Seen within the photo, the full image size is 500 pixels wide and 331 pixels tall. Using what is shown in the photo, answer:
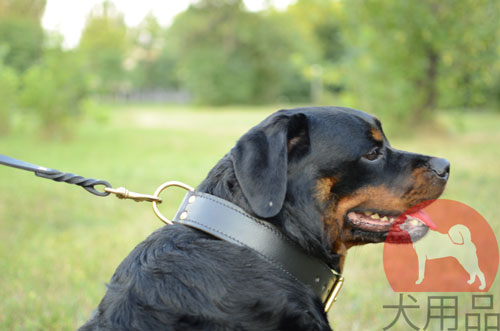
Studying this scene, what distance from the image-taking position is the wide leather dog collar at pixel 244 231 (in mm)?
2230

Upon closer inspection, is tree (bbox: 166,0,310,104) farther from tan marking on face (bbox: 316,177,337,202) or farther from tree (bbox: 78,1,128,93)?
tan marking on face (bbox: 316,177,337,202)

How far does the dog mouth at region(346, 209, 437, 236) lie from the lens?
2.56 m

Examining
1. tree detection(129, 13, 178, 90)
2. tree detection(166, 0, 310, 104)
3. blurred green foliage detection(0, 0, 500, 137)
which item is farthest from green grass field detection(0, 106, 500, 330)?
tree detection(129, 13, 178, 90)

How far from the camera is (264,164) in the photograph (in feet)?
7.57

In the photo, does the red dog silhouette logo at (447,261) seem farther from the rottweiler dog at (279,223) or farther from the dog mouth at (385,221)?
the rottweiler dog at (279,223)

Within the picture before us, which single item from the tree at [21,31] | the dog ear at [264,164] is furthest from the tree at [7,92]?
the dog ear at [264,164]

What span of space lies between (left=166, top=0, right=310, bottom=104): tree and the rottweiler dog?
4901 cm

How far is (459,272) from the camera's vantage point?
479 centimetres

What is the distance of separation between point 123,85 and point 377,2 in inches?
1985

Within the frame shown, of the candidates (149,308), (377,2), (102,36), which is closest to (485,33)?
(377,2)

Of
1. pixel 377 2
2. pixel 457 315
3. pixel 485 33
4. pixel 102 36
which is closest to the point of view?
pixel 457 315

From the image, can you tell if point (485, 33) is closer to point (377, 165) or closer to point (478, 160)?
point (478, 160)

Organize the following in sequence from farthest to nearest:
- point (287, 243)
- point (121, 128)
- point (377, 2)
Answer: point (121, 128)
point (377, 2)
point (287, 243)

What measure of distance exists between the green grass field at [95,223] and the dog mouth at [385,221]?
137 cm
